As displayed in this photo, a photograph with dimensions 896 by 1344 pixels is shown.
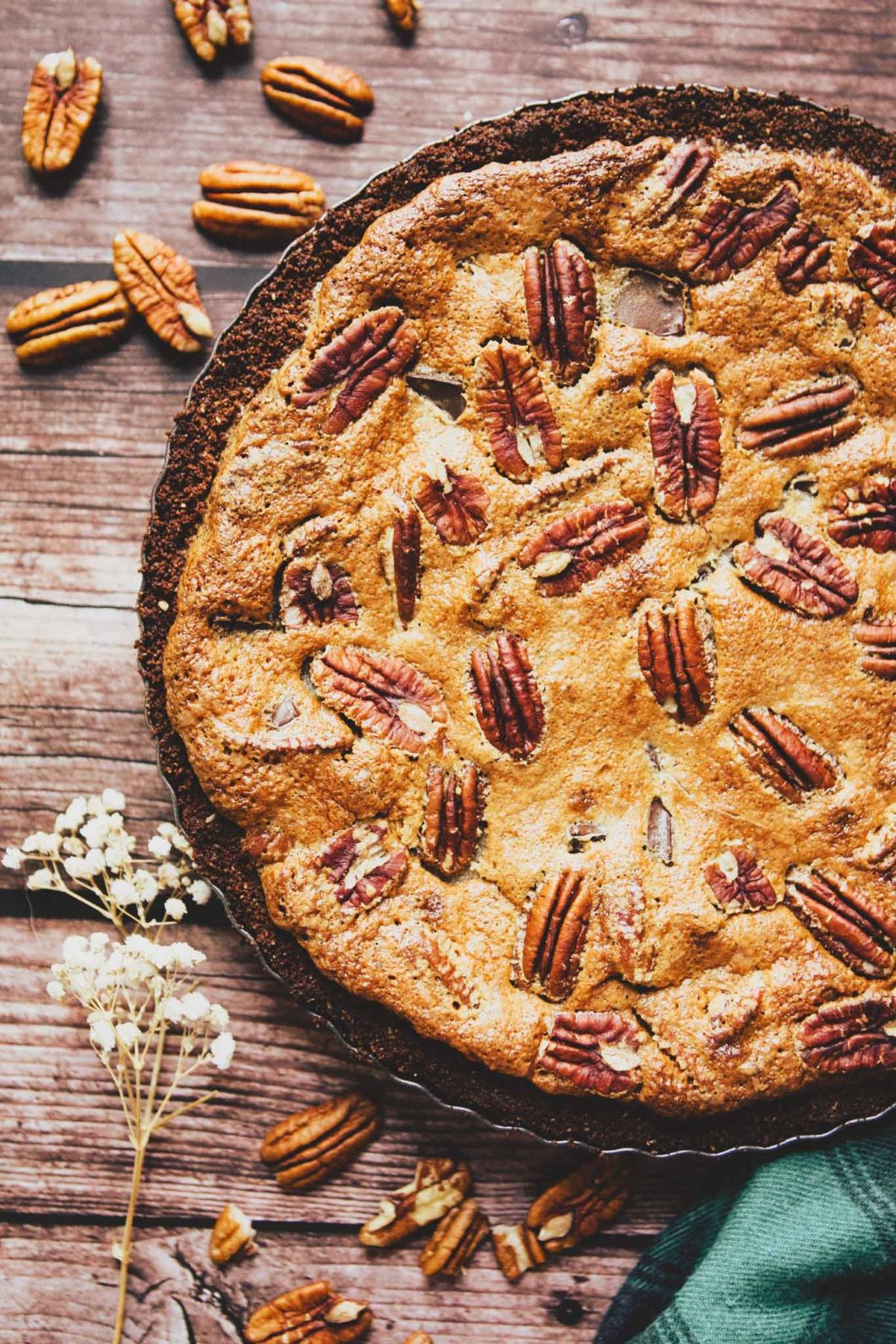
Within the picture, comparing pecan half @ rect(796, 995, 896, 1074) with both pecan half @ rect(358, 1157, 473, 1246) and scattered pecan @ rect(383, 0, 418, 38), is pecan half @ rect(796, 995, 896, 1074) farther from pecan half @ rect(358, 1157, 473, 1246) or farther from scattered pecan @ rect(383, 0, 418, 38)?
scattered pecan @ rect(383, 0, 418, 38)

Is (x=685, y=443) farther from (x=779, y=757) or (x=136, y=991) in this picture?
(x=136, y=991)

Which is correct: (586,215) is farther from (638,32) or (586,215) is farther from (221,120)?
(221,120)

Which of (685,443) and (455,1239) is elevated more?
(685,443)

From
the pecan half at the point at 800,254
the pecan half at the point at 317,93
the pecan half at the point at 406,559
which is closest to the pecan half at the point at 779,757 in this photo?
the pecan half at the point at 406,559

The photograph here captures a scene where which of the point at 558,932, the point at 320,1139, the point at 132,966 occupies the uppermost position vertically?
the point at 558,932

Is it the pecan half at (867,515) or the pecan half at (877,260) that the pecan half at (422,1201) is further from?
the pecan half at (877,260)

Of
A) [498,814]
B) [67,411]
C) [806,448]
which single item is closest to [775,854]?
[498,814]

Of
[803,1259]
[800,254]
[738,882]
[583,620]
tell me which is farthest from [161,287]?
[803,1259]
